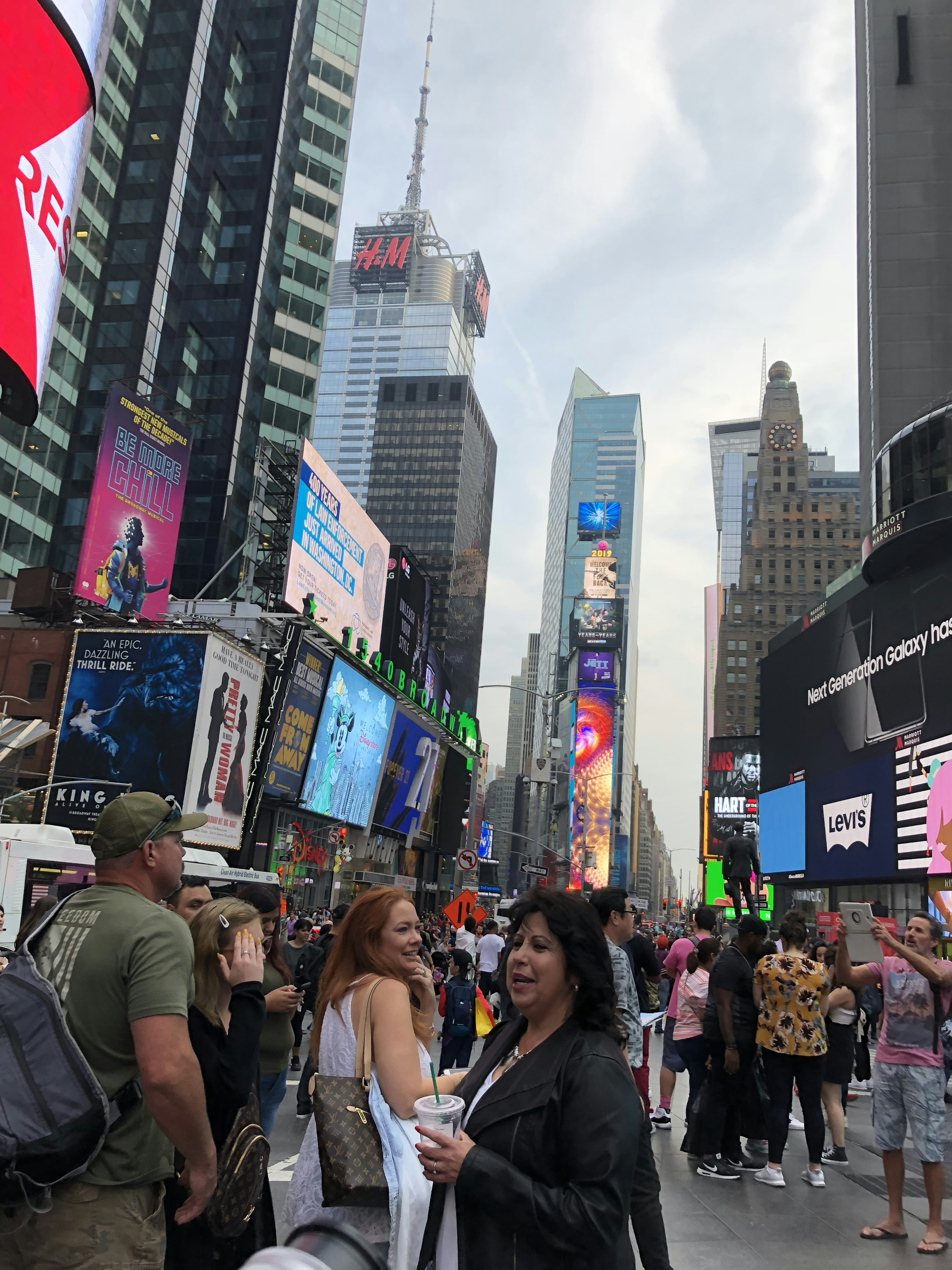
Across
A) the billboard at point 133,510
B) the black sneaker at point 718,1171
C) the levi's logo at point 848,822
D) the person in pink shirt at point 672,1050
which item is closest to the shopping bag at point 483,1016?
the black sneaker at point 718,1171

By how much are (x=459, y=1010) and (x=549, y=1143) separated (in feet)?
29.6

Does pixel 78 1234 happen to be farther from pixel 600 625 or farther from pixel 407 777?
pixel 600 625

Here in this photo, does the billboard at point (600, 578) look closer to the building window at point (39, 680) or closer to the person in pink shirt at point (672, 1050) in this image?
the building window at point (39, 680)

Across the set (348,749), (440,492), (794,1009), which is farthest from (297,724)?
(440,492)

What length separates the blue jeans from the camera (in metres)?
5.33

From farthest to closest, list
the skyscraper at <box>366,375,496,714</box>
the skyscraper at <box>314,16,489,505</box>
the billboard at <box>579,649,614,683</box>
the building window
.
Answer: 1. the skyscraper at <box>314,16,489,505</box>
2. the skyscraper at <box>366,375,496,714</box>
3. the billboard at <box>579,649,614,683</box>
4. the building window

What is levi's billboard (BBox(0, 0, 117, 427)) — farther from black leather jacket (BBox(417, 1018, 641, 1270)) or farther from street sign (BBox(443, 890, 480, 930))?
black leather jacket (BBox(417, 1018, 641, 1270))

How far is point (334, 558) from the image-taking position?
39.0 meters

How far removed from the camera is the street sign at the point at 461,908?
61.4ft

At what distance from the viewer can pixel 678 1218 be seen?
6426 millimetres

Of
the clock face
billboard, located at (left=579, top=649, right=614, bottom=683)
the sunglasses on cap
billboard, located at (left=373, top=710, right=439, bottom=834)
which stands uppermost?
the clock face

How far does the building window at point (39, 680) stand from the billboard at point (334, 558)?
398 inches

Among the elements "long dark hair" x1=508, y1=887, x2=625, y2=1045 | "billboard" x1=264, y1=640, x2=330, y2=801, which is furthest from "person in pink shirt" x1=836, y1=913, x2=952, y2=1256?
"billboard" x1=264, y1=640, x2=330, y2=801

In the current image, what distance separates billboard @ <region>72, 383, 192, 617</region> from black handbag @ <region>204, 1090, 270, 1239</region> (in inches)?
1095
